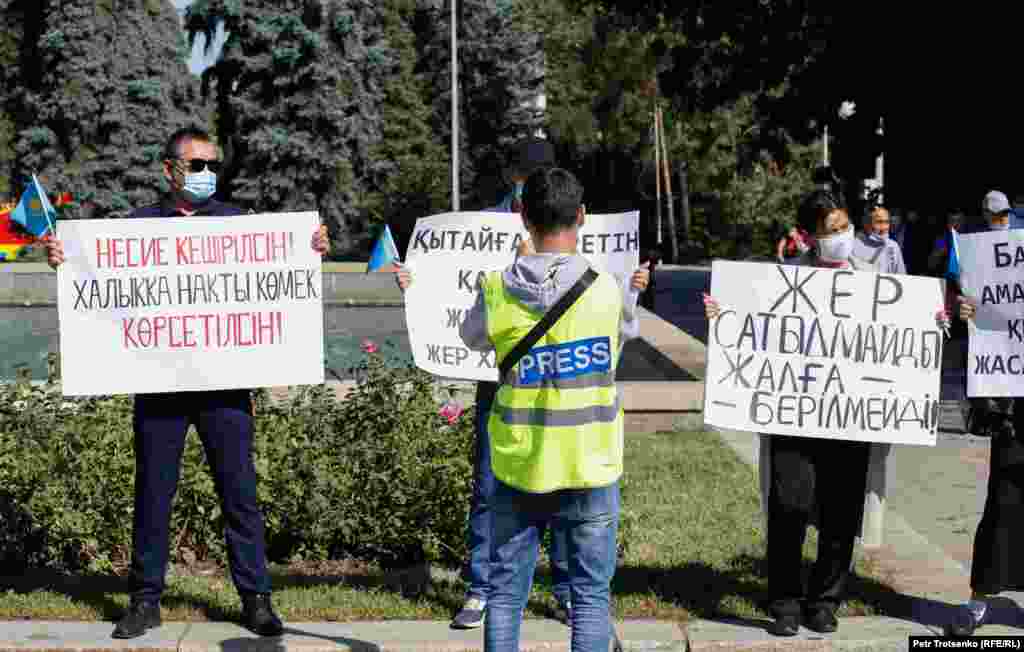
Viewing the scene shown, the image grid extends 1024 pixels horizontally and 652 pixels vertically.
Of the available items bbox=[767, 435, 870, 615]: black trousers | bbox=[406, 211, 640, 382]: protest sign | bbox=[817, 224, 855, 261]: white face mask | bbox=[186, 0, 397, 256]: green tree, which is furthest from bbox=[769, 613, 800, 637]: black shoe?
bbox=[186, 0, 397, 256]: green tree

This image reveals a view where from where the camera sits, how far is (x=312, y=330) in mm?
6504

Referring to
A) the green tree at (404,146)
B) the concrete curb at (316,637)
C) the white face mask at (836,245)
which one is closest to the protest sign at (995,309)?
the white face mask at (836,245)

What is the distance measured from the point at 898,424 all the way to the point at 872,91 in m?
22.3

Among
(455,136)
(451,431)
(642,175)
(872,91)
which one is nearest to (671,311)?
(872,91)

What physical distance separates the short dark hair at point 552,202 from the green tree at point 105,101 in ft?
169

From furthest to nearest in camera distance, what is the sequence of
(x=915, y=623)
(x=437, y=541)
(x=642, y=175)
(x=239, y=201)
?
(x=642, y=175)
(x=239, y=201)
(x=437, y=541)
(x=915, y=623)

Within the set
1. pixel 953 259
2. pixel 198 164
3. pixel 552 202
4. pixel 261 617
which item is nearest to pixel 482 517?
pixel 261 617

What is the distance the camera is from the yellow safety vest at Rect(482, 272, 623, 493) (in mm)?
4656

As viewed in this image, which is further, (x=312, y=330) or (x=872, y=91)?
Result: (x=872, y=91)

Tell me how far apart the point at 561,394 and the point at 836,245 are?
7.11 ft

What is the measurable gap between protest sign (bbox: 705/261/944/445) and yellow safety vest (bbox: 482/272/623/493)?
6.02ft

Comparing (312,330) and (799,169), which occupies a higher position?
(799,169)

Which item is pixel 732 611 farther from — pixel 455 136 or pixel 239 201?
pixel 239 201

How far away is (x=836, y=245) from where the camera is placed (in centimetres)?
641
